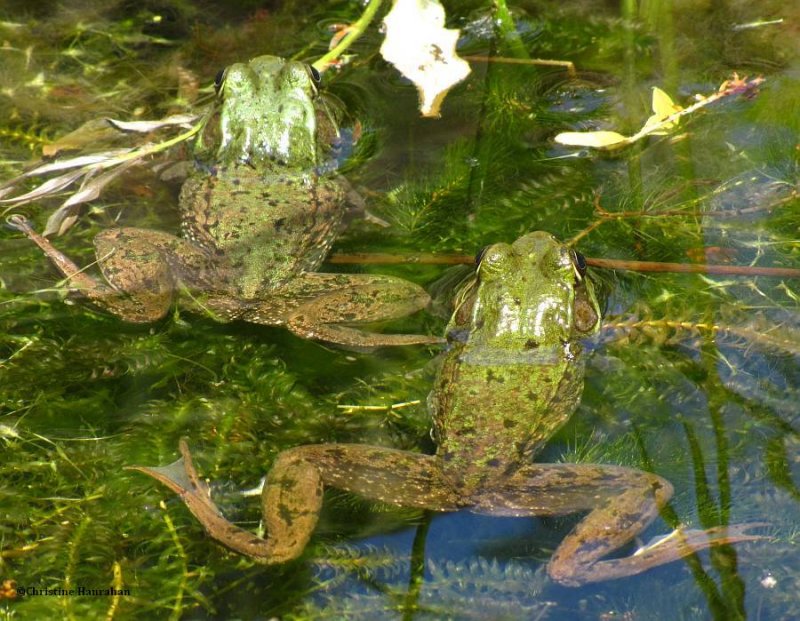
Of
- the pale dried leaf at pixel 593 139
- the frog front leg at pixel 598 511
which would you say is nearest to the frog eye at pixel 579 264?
the pale dried leaf at pixel 593 139

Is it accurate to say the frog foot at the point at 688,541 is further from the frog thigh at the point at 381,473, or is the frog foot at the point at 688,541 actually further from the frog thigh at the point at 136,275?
the frog thigh at the point at 136,275

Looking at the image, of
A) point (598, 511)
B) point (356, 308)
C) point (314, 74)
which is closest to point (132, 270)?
point (356, 308)

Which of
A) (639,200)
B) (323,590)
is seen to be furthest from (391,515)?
(639,200)

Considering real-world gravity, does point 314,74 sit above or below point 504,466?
above

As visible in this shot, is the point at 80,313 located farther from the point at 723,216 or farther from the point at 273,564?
the point at 723,216

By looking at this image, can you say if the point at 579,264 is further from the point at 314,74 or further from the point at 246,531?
the point at 314,74

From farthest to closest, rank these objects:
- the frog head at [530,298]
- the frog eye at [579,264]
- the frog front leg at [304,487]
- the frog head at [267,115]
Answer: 1. the frog head at [267,115]
2. the frog eye at [579,264]
3. the frog head at [530,298]
4. the frog front leg at [304,487]
